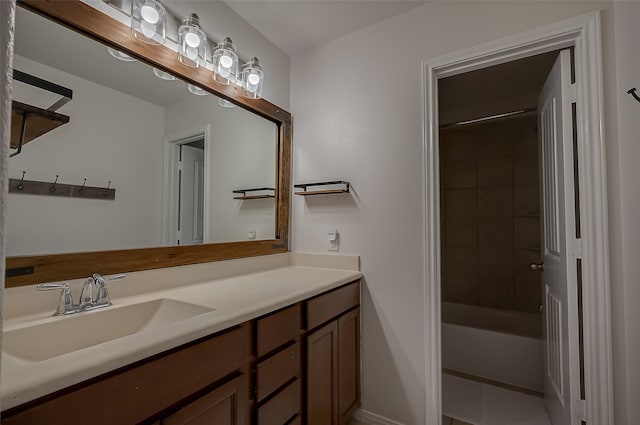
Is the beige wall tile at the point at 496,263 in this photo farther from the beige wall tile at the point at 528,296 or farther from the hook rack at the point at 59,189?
the hook rack at the point at 59,189

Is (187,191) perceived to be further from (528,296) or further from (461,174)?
(528,296)

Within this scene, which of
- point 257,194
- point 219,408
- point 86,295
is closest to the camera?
point 219,408

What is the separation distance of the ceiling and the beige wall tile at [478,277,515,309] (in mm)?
2628

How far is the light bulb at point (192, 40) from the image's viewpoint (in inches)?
57.5

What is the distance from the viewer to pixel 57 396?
652 mm

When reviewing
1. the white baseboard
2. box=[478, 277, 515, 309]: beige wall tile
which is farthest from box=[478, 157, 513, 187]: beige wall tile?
the white baseboard

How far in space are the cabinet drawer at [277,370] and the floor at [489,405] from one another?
1226mm

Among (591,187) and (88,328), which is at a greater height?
(591,187)

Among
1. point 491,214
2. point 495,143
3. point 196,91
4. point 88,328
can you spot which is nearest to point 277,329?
point 88,328

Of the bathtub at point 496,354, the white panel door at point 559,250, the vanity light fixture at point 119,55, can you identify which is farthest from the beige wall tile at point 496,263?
the vanity light fixture at point 119,55

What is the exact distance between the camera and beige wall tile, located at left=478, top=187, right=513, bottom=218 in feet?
10.1

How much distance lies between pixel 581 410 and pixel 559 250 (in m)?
0.75

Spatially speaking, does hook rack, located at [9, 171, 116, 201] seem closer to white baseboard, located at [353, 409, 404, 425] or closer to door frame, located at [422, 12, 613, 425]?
white baseboard, located at [353, 409, 404, 425]

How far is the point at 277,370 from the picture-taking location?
4.01ft
